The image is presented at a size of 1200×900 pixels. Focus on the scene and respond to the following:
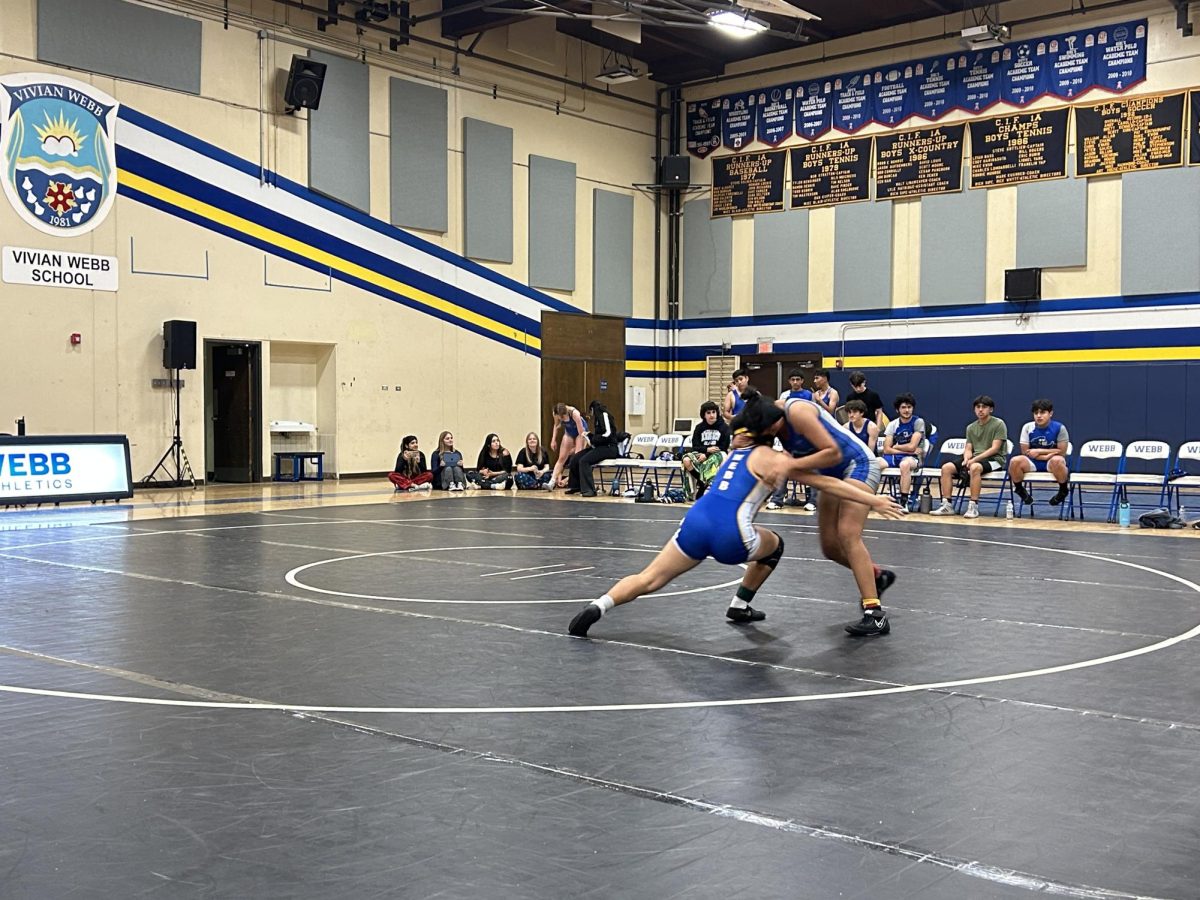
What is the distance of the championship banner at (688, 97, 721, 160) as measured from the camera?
24172 mm

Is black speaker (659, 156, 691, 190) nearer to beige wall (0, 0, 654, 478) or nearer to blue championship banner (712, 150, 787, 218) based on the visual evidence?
blue championship banner (712, 150, 787, 218)

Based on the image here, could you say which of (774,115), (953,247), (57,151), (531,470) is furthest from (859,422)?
(774,115)

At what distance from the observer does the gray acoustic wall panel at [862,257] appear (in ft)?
71.2

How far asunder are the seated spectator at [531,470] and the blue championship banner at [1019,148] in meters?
8.74

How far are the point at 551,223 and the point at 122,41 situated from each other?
8377mm

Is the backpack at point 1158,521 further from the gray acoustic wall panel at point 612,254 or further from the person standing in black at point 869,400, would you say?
the gray acoustic wall panel at point 612,254

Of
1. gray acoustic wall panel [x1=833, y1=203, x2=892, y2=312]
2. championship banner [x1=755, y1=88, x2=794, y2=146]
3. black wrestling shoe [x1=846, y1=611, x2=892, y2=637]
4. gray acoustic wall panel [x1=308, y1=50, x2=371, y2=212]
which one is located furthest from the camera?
championship banner [x1=755, y1=88, x2=794, y2=146]

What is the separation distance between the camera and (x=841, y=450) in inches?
250

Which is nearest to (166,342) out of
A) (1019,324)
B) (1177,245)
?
(1019,324)

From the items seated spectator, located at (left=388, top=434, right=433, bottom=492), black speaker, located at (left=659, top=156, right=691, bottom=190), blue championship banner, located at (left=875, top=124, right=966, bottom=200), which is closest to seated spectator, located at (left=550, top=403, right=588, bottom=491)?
seated spectator, located at (left=388, top=434, right=433, bottom=492)

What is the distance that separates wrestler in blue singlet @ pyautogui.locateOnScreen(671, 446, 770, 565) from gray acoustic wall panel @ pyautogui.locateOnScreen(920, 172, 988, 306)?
15.8 meters

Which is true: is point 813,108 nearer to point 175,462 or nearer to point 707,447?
point 707,447

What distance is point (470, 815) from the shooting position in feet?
11.1

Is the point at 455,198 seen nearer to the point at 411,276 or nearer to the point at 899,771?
the point at 411,276
